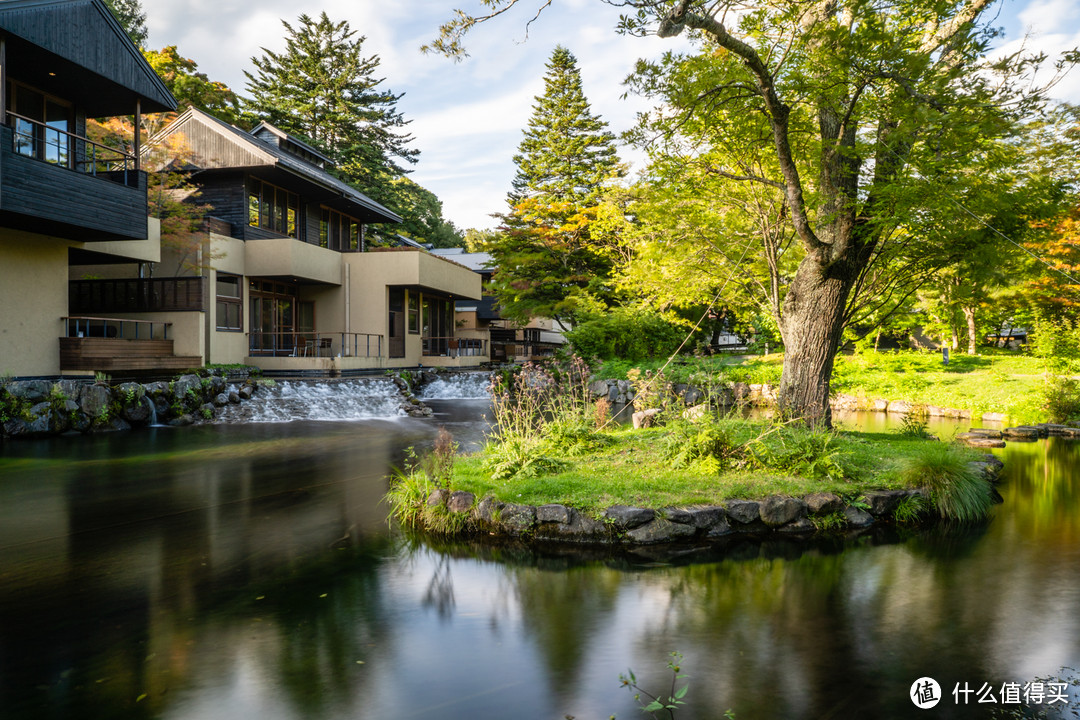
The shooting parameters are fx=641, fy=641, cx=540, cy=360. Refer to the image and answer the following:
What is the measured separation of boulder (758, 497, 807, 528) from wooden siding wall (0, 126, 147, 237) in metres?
13.7

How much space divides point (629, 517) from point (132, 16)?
41662 millimetres

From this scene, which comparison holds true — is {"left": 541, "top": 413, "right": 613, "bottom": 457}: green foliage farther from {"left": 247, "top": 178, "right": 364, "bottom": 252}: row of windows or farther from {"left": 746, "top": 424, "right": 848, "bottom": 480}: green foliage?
{"left": 247, "top": 178, "right": 364, "bottom": 252}: row of windows

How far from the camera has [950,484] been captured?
7062mm

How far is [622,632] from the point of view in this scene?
429 centimetres

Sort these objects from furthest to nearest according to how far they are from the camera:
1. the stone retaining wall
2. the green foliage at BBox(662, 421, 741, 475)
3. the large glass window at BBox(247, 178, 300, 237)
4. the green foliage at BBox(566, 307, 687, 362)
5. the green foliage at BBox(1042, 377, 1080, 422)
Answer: the green foliage at BBox(566, 307, 687, 362) < the large glass window at BBox(247, 178, 300, 237) < the green foliage at BBox(1042, 377, 1080, 422) < the stone retaining wall < the green foliage at BBox(662, 421, 741, 475)

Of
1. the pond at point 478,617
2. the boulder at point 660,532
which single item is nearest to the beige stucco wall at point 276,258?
the pond at point 478,617

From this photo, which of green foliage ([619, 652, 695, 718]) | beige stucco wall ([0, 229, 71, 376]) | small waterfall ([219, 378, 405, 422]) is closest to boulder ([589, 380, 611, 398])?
small waterfall ([219, 378, 405, 422])

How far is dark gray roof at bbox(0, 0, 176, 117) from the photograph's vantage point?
12.0m

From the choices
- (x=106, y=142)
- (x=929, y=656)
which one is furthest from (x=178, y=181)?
(x=929, y=656)

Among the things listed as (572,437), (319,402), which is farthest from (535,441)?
(319,402)

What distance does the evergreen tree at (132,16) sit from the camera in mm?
33406

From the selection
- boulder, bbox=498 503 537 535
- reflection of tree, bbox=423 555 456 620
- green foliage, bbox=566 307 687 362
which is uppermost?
green foliage, bbox=566 307 687 362

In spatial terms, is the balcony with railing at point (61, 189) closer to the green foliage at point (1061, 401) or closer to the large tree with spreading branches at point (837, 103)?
the large tree with spreading branches at point (837, 103)

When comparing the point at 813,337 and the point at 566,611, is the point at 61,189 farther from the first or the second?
the point at 813,337
